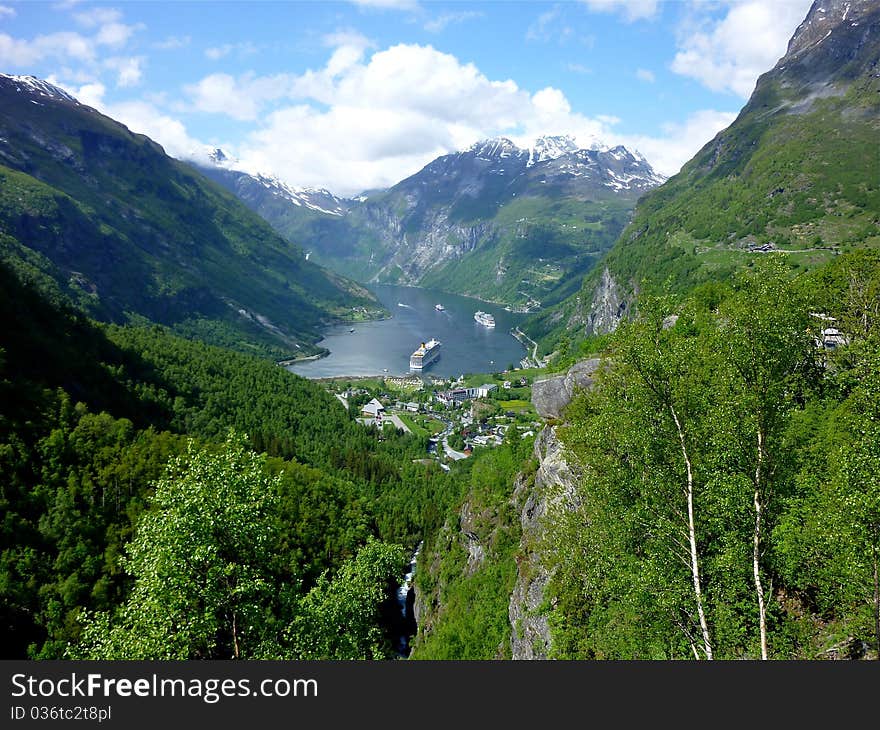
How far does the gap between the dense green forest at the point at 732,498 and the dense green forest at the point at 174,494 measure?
767 cm

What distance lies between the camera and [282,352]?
187750 millimetres

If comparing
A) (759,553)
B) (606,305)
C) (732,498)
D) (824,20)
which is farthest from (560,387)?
(824,20)

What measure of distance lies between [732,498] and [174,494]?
13057 mm

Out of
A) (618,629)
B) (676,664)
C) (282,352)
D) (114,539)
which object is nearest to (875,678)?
(676,664)

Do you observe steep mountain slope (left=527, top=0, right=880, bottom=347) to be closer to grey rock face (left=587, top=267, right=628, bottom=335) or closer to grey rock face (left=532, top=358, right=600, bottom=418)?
grey rock face (left=587, top=267, right=628, bottom=335)

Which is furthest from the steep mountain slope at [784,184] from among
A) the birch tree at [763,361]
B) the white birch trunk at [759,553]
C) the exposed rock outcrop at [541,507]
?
the white birch trunk at [759,553]

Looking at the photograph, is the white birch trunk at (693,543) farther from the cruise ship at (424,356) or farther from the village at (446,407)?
the cruise ship at (424,356)

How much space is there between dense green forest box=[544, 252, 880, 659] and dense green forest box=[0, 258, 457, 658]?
7668 millimetres

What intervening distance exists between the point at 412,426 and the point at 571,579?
8758 centimetres

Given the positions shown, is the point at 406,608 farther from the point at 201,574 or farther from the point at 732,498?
the point at 201,574

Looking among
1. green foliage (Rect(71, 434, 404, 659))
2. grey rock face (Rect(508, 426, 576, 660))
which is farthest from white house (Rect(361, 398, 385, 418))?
green foliage (Rect(71, 434, 404, 659))

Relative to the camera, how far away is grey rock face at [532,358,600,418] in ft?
94.0

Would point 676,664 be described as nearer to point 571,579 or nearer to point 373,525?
point 571,579

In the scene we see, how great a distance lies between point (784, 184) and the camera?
124 m
